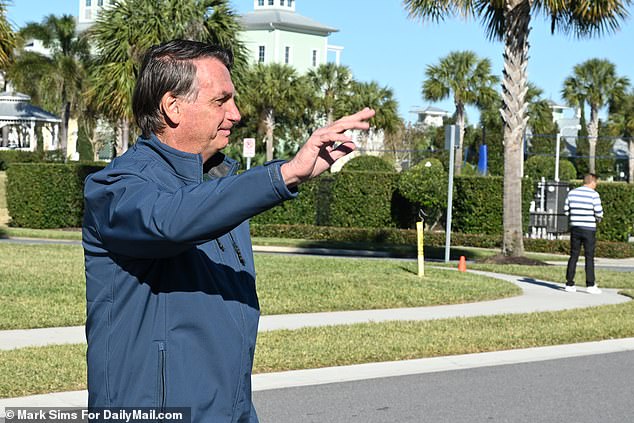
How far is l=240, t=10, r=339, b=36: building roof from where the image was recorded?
273 ft

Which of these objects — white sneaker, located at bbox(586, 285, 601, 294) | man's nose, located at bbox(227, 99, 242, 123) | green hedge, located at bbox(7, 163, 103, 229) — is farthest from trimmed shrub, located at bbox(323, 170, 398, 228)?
man's nose, located at bbox(227, 99, 242, 123)

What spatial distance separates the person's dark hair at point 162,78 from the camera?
280 cm

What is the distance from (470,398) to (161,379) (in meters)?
6.14

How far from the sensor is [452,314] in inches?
527

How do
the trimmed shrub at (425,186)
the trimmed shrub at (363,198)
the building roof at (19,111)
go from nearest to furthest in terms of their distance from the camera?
the trimmed shrub at (425,186), the trimmed shrub at (363,198), the building roof at (19,111)

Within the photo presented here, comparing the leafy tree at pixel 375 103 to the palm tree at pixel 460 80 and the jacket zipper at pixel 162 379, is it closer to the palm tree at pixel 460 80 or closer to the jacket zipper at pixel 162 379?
the palm tree at pixel 460 80

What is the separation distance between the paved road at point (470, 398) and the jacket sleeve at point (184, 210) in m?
5.22

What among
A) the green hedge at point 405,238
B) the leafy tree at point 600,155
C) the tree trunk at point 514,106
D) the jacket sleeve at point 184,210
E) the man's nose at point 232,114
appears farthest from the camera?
the leafy tree at point 600,155

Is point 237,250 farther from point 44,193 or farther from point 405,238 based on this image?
point 44,193

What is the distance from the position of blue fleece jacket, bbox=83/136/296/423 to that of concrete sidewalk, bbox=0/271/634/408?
512 cm

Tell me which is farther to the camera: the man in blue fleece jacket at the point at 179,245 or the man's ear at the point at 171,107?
the man's ear at the point at 171,107

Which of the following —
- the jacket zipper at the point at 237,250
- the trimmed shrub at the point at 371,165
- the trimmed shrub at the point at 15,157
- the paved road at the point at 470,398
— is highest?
the trimmed shrub at the point at 15,157

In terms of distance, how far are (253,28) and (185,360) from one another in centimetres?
8276

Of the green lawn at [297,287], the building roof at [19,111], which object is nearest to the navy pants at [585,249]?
the green lawn at [297,287]
